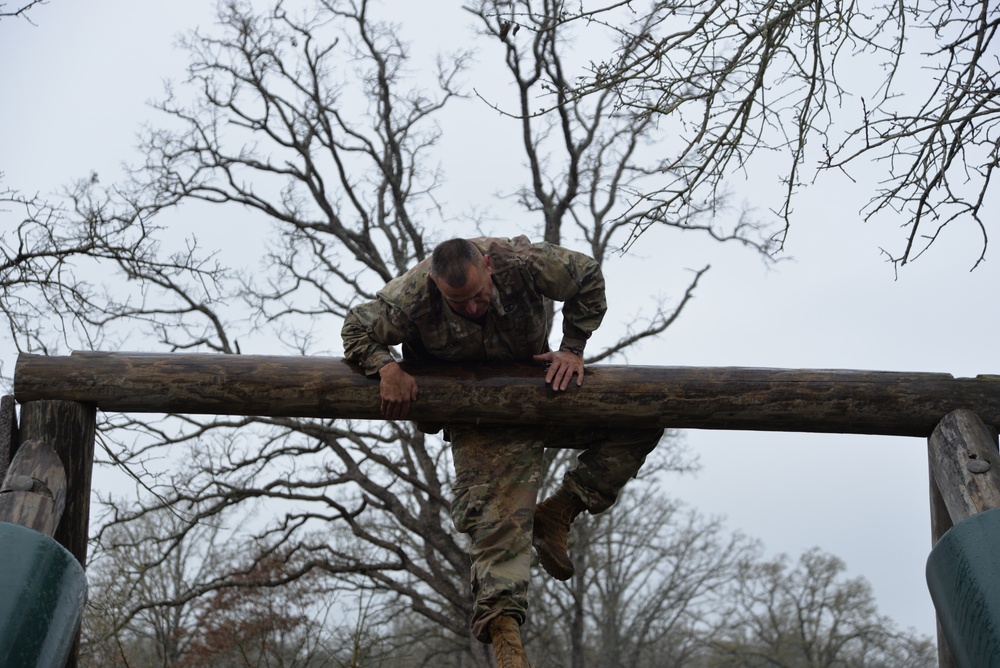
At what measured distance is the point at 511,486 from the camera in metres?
4.34

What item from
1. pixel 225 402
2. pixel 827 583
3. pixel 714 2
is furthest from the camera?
pixel 827 583

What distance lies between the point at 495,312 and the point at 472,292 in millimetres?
288

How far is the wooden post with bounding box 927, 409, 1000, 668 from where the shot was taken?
4.11 meters

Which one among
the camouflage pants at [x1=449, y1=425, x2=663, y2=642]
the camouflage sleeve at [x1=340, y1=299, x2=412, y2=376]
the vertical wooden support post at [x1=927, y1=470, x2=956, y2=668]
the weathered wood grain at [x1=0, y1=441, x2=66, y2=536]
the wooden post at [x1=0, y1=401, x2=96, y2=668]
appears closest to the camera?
the wooden post at [x1=0, y1=401, x2=96, y2=668]

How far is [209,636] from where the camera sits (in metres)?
15.2

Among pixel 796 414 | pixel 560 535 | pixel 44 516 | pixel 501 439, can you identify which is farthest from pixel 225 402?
pixel 796 414

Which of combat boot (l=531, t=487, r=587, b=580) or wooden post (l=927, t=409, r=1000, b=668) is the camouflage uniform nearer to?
combat boot (l=531, t=487, r=587, b=580)

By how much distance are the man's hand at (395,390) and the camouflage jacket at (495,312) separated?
0.17ft

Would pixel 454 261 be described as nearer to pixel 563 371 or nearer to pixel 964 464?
pixel 563 371

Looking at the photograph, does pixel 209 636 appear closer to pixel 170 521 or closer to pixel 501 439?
pixel 170 521

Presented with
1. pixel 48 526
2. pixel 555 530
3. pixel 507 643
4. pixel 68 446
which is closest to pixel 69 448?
pixel 68 446

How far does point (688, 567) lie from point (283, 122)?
12211mm

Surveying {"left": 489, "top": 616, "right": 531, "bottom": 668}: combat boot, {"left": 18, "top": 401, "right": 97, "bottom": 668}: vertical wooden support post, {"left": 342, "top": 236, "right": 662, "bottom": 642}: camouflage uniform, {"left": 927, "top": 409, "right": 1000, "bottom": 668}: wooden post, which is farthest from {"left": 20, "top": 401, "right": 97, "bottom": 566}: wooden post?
{"left": 927, "top": 409, "right": 1000, "bottom": 668}: wooden post

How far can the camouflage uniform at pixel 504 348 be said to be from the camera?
4258 millimetres
